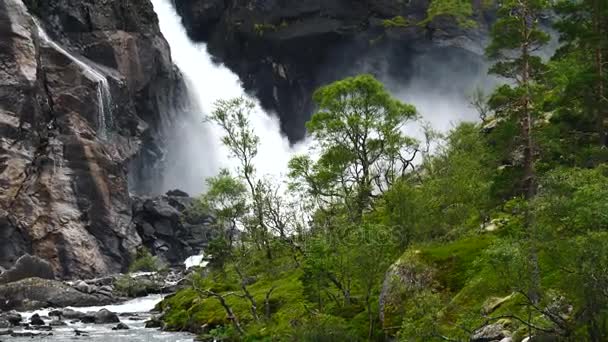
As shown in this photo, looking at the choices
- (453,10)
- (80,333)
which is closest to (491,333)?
(80,333)

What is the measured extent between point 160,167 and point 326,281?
376 ft

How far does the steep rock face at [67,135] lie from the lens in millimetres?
95000

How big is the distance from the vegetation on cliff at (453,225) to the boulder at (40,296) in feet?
36.6

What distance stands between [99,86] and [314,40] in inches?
2260

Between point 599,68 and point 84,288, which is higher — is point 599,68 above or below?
below

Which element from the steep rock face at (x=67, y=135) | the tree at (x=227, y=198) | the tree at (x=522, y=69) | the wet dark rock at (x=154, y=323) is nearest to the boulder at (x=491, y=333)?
the tree at (x=522, y=69)

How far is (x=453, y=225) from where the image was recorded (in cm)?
4328

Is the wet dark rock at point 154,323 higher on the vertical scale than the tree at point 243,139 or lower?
lower

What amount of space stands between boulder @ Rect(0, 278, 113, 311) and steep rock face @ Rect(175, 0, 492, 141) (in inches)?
3660

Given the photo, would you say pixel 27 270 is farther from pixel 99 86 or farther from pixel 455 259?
pixel 455 259

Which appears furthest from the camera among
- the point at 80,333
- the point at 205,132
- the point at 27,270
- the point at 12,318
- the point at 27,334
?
the point at 205,132

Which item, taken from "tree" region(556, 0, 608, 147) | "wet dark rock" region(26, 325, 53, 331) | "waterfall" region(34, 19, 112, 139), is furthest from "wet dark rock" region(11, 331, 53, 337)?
"waterfall" region(34, 19, 112, 139)

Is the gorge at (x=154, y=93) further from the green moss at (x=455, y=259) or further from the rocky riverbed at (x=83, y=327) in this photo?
the green moss at (x=455, y=259)

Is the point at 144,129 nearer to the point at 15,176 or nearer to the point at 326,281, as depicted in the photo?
the point at 15,176
